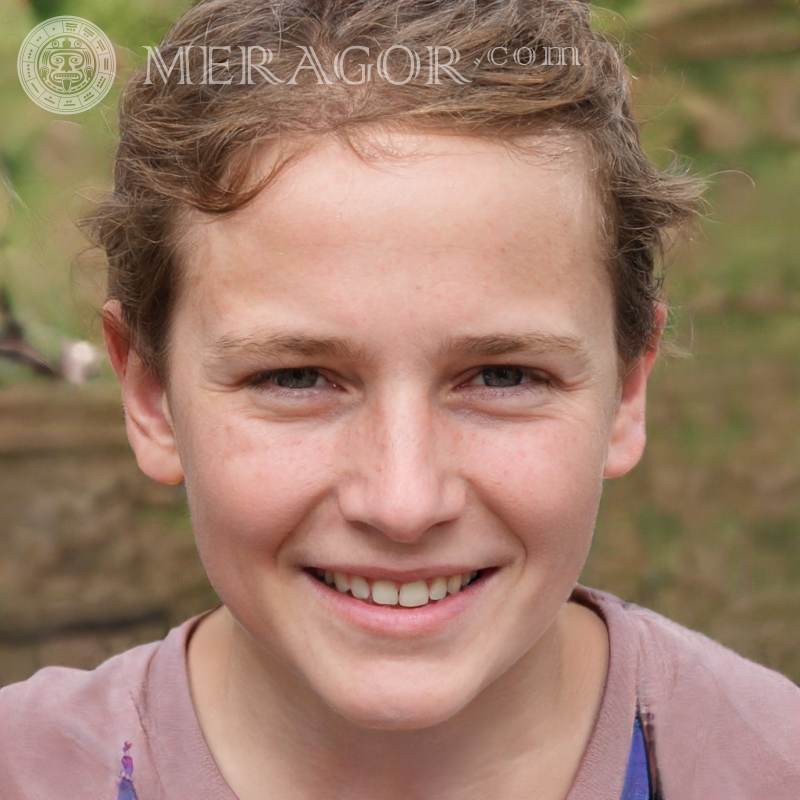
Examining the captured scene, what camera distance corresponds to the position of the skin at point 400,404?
117 centimetres

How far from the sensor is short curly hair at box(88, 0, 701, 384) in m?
1.25

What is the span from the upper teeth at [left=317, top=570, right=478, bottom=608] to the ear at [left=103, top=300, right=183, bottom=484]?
0.34 m

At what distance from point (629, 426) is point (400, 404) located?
52cm

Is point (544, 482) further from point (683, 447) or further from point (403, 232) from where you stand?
point (683, 447)

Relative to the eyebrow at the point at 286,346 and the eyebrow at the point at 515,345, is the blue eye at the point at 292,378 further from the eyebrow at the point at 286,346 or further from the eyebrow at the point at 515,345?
the eyebrow at the point at 515,345

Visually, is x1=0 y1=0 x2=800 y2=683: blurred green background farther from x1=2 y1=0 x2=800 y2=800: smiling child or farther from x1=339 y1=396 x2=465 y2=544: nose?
x1=339 y1=396 x2=465 y2=544: nose

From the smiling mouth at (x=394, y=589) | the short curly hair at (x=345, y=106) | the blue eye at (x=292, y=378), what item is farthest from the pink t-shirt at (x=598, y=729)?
the blue eye at (x=292, y=378)

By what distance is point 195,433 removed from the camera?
1.33 metres

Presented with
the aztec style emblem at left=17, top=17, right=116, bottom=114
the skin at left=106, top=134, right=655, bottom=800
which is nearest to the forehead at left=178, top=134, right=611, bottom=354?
the skin at left=106, top=134, right=655, bottom=800

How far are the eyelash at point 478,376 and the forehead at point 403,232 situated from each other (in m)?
0.08

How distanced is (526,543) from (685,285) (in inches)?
74.7

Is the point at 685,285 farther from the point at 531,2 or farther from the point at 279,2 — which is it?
the point at 279,2

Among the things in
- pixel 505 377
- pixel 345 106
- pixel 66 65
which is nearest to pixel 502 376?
pixel 505 377

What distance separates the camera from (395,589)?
4.19 feet
